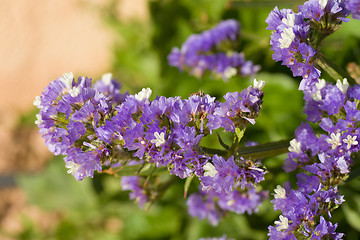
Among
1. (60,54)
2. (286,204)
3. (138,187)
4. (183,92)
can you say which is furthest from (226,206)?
(60,54)

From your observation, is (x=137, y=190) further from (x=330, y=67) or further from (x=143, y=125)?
(x=330, y=67)

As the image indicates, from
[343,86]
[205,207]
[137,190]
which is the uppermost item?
[343,86]

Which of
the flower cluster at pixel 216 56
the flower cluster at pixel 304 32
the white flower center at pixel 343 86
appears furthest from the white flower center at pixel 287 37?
the flower cluster at pixel 216 56

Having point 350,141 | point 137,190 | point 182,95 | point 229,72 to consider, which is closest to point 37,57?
point 182,95

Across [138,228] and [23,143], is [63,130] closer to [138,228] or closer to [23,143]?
[138,228]

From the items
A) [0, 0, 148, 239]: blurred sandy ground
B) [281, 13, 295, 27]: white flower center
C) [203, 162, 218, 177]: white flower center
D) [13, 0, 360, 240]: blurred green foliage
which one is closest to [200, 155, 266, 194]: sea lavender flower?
[203, 162, 218, 177]: white flower center

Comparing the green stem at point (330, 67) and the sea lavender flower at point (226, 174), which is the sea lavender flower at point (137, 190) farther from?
the green stem at point (330, 67)
